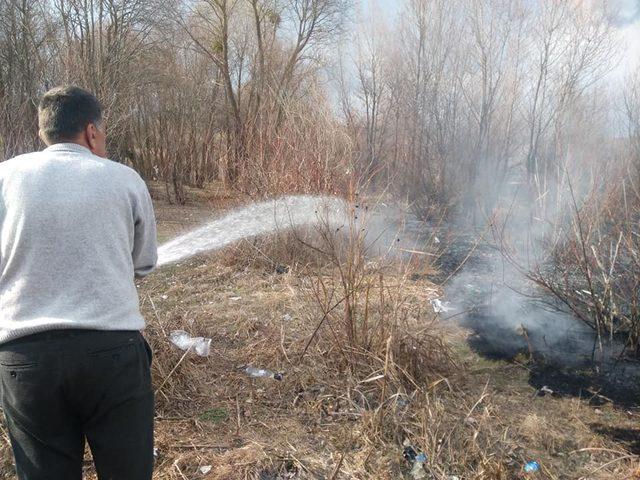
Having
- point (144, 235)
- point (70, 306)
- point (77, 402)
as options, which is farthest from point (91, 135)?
point (77, 402)

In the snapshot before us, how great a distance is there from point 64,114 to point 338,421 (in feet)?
8.27

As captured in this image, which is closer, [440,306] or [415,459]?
[415,459]

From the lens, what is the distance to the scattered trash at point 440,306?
215 inches

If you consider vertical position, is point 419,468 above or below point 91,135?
below

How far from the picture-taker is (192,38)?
52.2 ft

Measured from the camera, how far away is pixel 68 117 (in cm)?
172

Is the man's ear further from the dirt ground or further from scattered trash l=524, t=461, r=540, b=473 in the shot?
scattered trash l=524, t=461, r=540, b=473

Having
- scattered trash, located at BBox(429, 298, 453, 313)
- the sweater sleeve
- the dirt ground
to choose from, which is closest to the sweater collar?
the sweater sleeve

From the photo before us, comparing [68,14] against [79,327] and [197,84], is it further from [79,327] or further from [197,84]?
[79,327]

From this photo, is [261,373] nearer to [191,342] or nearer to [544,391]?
[191,342]

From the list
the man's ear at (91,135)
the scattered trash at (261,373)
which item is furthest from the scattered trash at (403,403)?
the man's ear at (91,135)

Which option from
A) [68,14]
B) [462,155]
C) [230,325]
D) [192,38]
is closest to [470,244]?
[462,155]

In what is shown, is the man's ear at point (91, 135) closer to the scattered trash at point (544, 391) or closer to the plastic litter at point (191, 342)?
the plastic litter at point (191, 342)

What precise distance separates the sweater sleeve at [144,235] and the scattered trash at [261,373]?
79.8 inches
